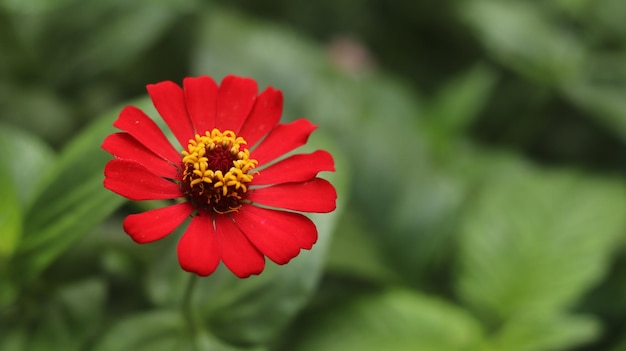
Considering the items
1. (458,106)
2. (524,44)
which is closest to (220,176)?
(458,106)

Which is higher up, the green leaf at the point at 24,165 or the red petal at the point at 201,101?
the red petal at the point at 201,101

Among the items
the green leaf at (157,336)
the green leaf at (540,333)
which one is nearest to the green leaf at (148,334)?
the green leaf at (157,336)

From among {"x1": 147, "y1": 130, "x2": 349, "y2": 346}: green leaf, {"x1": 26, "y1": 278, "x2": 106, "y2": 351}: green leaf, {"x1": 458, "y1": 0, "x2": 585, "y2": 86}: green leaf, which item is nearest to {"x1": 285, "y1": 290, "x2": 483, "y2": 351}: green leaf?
{"x1": 147, "y1": 130, "x2": 349, "y2": 346}: green leaf

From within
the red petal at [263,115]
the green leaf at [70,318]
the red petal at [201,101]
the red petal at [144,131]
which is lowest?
the green leaf at [70,318]

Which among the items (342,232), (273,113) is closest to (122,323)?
(273,113)

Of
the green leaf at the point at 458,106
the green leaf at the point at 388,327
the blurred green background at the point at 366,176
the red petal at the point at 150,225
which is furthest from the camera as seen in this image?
the green leaf at the point at 458,106

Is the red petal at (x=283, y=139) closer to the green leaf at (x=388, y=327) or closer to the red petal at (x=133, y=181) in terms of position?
the red petal at (x=133, y=181)
